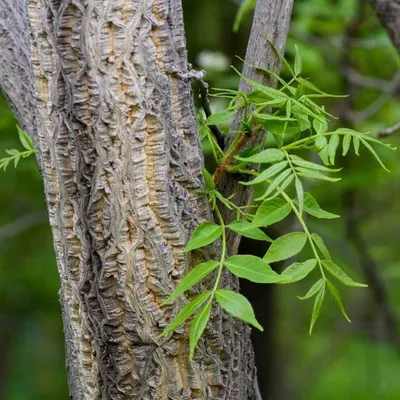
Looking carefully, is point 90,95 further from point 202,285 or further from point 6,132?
point 6,132

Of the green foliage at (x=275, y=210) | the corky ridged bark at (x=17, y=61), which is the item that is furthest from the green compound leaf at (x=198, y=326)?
the corky ridged bark at (x=17, y=61)

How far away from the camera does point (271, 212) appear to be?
1.12m

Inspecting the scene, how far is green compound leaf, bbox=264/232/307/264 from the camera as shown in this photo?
1099mm

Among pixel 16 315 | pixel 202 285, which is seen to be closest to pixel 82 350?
pixel 202 285

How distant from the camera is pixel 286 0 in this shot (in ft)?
4.72

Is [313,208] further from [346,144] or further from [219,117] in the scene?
[219,117]

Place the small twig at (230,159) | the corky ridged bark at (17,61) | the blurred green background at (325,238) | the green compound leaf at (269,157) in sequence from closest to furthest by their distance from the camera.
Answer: the green compound leaf at (269,157)
the small twig at (230,159)
the corky ridged bark at (17,61)
the blurred green background at (325,238)

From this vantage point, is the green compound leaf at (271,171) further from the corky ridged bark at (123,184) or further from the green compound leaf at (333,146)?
the corky ridged bark at (123,184)

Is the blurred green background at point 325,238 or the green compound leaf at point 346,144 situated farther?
the blurred green background at point 325,238

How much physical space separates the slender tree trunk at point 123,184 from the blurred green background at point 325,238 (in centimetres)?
154

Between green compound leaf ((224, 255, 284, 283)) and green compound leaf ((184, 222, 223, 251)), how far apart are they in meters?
0.06

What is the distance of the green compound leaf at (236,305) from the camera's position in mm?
1015

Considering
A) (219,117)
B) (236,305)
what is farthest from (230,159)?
(236,305)

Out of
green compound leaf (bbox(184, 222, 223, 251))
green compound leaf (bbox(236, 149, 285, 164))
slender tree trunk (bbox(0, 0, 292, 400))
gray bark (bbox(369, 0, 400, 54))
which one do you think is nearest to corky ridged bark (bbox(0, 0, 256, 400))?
slender tree trunk (bbox(0, 0, 292, 400))
